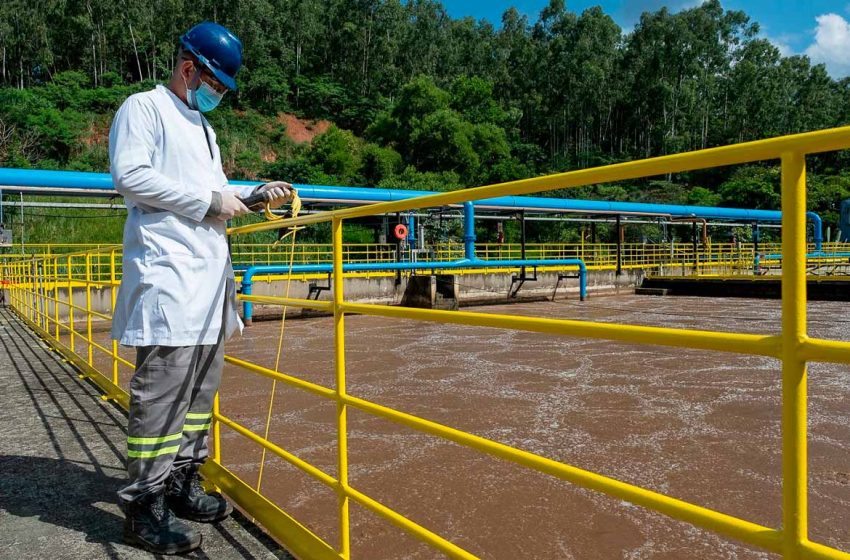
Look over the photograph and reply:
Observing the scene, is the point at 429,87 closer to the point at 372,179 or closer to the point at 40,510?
the point at 372,179

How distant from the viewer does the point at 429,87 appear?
45438 millimetres

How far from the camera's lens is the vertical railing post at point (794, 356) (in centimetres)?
84

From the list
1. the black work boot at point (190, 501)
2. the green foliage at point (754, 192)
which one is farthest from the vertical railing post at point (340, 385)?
the green foliage at point (754, 192)

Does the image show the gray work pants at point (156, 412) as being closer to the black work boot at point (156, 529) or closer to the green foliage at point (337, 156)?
the black work boot at point (156, 529)

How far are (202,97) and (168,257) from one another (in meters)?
0.62

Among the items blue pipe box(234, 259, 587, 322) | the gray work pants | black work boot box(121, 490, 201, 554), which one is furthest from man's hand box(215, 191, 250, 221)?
blue pipe box(234, 259, 587, 322)

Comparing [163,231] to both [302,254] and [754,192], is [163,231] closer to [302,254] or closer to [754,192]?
[302,254]

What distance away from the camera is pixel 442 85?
64.7 m

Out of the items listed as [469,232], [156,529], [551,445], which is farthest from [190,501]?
[469,232]

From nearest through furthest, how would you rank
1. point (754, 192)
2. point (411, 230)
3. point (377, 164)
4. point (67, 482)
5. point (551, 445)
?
point (67, 482), point (551, 445), point (411, 230), point (754, 192), point (377, 164)

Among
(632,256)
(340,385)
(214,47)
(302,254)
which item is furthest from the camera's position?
(632,256)

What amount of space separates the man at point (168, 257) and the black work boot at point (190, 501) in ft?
0.32

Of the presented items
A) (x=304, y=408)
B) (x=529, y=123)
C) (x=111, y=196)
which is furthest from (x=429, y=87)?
(x=304, y=408)

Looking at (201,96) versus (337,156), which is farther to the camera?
(337,156)
